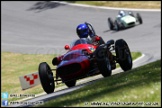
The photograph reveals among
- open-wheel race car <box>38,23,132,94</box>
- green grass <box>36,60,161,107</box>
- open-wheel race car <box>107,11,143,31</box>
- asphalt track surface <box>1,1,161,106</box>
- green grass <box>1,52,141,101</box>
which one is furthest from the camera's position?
open-wheel race car <box>107,11,143,31</box>

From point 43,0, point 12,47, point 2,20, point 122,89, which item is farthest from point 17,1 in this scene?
point 122,89

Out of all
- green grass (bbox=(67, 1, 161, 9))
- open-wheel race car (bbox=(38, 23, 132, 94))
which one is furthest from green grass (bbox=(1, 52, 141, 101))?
Result: green grass (bbox=(67, 1, 161, 9))

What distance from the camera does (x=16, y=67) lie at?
26.5 meters

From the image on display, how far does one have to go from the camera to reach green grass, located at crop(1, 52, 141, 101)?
818 inches

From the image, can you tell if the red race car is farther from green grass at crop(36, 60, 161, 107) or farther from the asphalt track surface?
the asphalt track surface

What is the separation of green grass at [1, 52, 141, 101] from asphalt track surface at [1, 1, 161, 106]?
122cm

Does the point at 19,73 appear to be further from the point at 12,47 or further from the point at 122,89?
the point at 122,89

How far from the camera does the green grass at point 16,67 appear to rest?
20.8 metres

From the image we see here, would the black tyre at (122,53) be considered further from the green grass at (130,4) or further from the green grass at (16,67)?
the green grass at (130,4)

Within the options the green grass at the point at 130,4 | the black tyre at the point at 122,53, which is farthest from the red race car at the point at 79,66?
the green grass at the point at 130,4

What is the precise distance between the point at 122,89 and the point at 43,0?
36.1m

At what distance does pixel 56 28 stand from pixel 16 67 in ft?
38.3

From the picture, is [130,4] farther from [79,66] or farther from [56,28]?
[79,66]

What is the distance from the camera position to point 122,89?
11.0 metres
